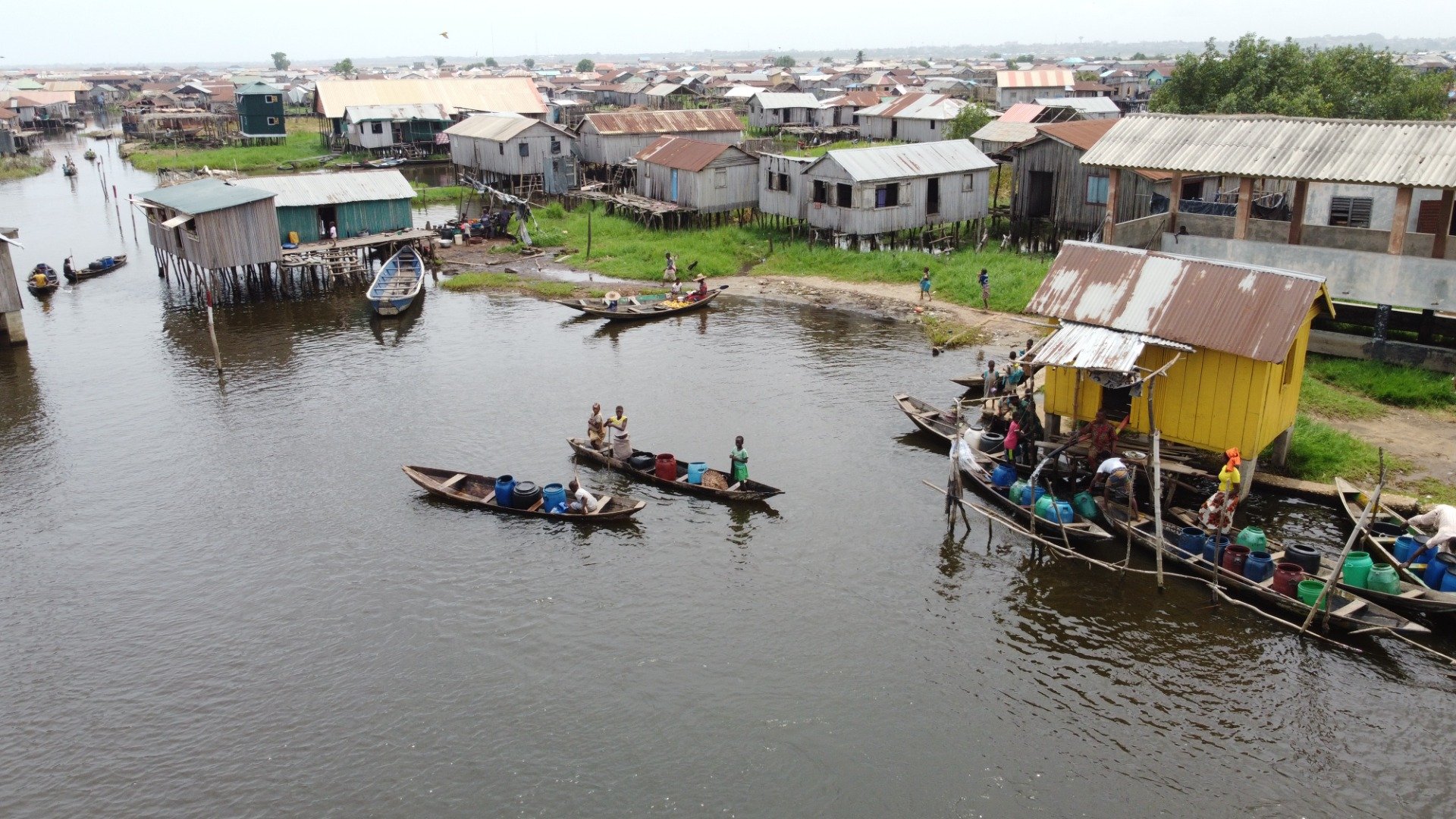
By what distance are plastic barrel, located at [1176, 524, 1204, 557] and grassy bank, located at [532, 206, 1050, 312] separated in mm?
18763

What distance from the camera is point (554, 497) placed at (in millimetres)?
23906

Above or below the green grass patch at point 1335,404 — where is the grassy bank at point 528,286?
above

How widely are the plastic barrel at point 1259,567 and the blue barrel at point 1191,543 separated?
1.05m

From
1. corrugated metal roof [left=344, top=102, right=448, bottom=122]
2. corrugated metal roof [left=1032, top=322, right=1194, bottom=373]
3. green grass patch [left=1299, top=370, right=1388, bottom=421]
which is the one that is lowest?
green grass patch [left=1299, top=370, right=1388, bottom=421]

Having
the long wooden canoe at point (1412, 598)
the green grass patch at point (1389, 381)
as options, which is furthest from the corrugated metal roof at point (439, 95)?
the long wooden canoe at point (1412, 598)

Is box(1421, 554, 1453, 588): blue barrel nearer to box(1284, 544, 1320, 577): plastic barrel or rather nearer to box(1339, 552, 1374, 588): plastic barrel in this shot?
box(1339, 552, 1374, 588): plastic barrel

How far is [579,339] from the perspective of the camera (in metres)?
38.3

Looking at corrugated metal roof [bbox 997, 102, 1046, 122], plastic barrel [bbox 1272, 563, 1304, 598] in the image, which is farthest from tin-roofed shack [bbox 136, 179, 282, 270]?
corrugated metal roof [bbox 997, 102, 1046, 122]

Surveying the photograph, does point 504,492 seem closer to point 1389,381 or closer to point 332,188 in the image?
point 1389,381

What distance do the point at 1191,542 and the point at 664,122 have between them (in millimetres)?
57882

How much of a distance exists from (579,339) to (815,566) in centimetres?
1894

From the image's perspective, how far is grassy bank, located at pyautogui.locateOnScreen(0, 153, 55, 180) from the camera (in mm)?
84938

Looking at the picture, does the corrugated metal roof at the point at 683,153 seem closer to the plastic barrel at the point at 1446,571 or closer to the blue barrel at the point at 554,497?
the blue barrel at the point at 554,497

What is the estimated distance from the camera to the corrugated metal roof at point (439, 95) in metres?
90.1
